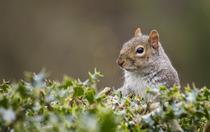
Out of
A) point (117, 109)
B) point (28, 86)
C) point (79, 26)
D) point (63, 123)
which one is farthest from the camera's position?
point (79, 26)

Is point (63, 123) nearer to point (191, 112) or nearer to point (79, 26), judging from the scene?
point (191, 112)

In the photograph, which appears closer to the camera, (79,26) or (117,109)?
(117,109)

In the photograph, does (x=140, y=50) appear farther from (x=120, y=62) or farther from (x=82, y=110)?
(x=82, y=110)

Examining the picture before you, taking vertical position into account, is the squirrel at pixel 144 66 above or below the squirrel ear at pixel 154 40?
below

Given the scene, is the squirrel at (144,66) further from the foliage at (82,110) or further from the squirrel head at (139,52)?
the foliage at (82,110)

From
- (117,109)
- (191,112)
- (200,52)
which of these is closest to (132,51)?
(117,109)

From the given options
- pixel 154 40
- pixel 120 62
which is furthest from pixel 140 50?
pixel 120 62

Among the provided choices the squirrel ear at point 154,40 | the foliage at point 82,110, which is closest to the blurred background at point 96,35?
the squirrel ear at point 154,40
